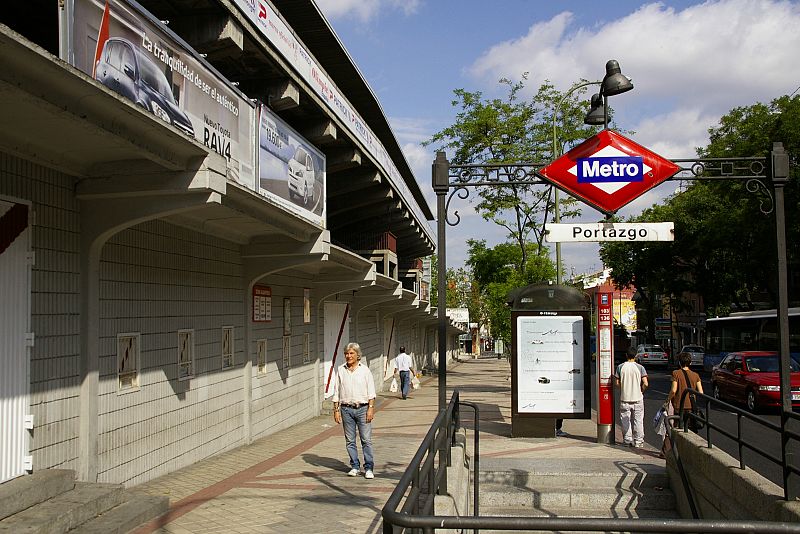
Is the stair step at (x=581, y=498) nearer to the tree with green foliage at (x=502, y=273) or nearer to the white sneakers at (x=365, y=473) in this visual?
the white sneakers at (x=365, y=473)

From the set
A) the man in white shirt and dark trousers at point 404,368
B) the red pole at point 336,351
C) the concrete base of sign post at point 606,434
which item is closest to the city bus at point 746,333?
the man in white shirt and dark trousers at point 404,368

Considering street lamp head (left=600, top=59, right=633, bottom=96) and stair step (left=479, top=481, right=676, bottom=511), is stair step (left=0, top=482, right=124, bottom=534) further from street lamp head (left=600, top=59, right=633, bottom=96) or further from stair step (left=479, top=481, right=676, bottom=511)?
street lamp head (left=600, top=59, right=633, bottom=96)

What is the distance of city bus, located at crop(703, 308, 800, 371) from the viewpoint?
1123 inches

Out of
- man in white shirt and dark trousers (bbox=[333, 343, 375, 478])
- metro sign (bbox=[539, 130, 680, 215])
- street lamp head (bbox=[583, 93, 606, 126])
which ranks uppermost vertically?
street lamp head (bbox=[583, 93, 606, 126])

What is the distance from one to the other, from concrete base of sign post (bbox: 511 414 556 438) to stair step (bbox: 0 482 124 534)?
26.1ft

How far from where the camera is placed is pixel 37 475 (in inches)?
259

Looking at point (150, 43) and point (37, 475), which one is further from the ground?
point (150, 43)

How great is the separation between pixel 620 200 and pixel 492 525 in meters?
6.62

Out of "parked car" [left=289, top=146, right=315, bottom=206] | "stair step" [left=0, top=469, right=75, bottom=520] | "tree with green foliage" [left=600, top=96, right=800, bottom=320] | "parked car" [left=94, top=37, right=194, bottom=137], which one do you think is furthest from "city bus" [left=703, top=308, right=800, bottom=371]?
"stair step" [left=0, top=469, right=75, bottom=520]

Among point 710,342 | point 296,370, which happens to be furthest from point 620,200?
point 710,342

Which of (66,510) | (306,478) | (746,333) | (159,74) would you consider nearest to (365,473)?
(306,478)

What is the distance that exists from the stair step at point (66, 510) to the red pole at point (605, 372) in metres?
8.43

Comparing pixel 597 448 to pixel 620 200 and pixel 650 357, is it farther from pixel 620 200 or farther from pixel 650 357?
pixel 650 357

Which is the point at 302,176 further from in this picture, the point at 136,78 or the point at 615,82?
the point at 136,78
